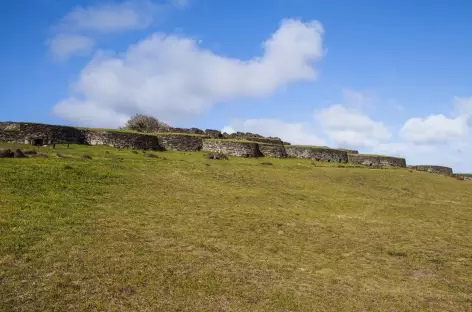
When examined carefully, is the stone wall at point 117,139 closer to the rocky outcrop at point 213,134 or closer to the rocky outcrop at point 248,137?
the rocky outcrop at point 213,134

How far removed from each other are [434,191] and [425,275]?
25.7 metres

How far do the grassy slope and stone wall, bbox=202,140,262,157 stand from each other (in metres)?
17.9

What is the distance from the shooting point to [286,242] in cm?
1667

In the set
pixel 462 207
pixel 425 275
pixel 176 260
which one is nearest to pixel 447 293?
pixel 425 275

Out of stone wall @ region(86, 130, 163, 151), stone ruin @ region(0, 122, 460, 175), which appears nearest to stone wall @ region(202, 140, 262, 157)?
stone ruin @ region(0, 122, 460, 175)

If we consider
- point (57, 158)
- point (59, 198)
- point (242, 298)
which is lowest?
point (242, 298)

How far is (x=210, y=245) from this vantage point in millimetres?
15234

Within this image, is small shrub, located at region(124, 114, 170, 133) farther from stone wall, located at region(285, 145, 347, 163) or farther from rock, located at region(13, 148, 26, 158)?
rock, located at region(13, 148, 26, 158)

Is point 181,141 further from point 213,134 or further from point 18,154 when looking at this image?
Result: point 18,154

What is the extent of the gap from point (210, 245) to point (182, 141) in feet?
109

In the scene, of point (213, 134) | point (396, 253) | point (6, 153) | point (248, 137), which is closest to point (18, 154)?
point (6, 153)

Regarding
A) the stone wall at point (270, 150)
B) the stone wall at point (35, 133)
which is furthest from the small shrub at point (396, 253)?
the stone wall at point (270, 150)

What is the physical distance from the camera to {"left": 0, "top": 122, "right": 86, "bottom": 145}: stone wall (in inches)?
1438

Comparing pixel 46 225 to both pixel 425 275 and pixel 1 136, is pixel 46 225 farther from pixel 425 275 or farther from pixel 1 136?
pixel 1 136
